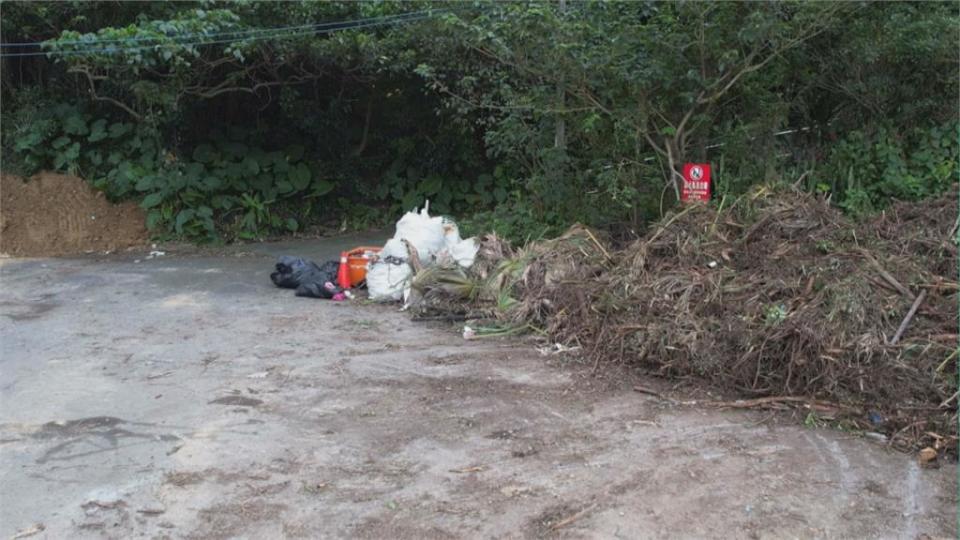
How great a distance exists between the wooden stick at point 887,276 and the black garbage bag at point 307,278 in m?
5.40

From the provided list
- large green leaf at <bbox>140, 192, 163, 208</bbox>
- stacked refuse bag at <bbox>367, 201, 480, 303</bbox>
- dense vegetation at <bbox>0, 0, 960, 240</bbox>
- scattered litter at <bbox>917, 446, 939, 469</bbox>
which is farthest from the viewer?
large green leaf at <bbox>140, 192, 163, 208</bbox>

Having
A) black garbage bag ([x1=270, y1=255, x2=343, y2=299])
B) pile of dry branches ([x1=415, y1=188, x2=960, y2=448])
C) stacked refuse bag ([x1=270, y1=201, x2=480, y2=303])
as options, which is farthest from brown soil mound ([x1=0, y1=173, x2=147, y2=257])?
pile of dry branches ([x1=415, y1=188, x2=960, y2=448])

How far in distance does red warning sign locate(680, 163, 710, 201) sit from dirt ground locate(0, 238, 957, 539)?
2668mm

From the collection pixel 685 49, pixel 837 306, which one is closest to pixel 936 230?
pixel 837 306

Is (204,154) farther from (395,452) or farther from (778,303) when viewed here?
(778,303)

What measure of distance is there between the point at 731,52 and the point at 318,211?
922cm

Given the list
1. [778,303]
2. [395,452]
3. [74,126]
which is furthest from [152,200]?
[778,303]

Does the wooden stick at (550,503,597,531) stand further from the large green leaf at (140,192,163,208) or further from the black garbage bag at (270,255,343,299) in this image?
the large green leaf at (140,192,163,208)

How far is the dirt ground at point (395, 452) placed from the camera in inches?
150

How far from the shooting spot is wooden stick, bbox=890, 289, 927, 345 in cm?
520

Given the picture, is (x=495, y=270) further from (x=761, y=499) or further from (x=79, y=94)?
(x=79, y=94)

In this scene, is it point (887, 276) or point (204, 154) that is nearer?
point (887, 276)

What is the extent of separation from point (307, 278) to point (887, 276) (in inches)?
238

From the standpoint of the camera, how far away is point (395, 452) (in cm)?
464
